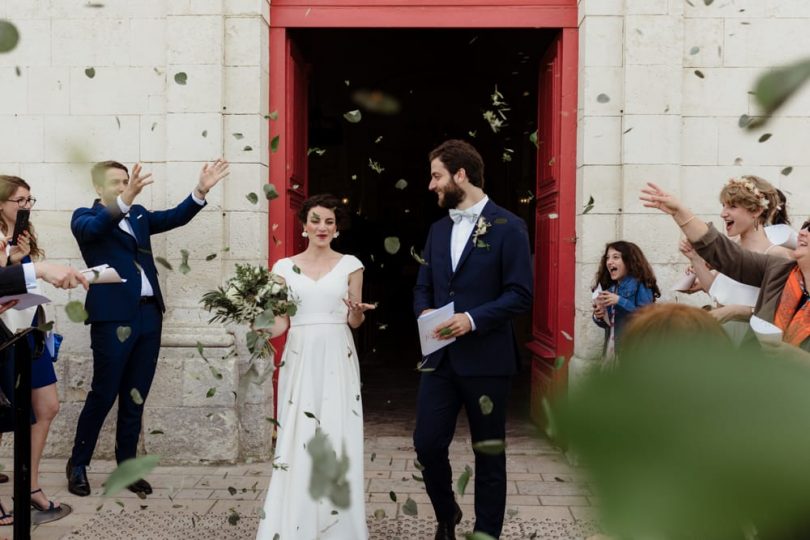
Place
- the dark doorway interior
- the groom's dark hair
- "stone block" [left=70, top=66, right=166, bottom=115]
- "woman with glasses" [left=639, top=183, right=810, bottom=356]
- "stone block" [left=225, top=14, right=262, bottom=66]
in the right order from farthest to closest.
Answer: the dark doorway interior, "stone block" [left=70, top=66, right=166, bottom=115], "stone block" [left=225, top=14, right=262, bottom=66], the groom's dark hair, "woman with glasses" [left=639, top=183, right=810, bottom=356]

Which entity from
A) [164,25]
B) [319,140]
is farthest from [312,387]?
[319,140]

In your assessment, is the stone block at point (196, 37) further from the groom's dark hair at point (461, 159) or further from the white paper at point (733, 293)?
the white paper at point (733, 293)

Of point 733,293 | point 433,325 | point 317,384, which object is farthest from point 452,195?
point 733,293

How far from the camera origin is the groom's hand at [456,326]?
369 cm

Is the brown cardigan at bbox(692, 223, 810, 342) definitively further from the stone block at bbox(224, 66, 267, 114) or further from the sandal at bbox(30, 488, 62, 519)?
the sandal at bbox(30, 488, 62, 519)

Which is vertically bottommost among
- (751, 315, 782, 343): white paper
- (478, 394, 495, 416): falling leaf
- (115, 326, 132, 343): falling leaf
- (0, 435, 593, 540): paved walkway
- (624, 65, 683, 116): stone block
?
(0, 435, 593, 540): paved walkway

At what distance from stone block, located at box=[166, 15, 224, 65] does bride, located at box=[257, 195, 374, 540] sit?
1.81m

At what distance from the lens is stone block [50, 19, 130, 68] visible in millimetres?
5637

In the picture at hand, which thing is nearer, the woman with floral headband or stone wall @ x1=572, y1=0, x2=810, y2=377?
the woman with floral headband

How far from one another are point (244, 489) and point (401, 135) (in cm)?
1081

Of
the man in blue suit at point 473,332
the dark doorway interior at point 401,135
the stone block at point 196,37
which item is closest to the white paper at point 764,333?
the man in blue suit at point 473,332

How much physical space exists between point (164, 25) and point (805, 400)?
5.72 metres

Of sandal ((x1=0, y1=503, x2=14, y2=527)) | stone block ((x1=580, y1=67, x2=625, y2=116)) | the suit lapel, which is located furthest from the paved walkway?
stone block ((x1=580, y1=67, x2=625, y2=116))

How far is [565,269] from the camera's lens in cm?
564
